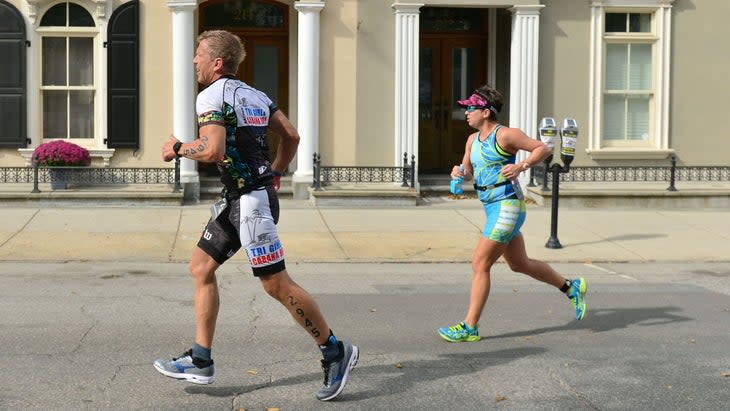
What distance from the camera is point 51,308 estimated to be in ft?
29.9

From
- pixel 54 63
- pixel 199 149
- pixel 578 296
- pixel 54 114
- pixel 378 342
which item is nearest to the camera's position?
pixel 199 149

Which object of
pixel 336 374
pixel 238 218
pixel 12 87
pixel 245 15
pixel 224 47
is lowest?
pixel 336 374

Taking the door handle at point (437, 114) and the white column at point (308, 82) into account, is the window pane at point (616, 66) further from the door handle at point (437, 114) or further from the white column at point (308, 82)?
the white column at point (308, 82)

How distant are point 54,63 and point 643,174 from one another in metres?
9.23

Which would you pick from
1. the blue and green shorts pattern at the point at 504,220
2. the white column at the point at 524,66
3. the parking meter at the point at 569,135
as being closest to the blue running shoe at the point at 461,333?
the blue and green shorts pattern at the point at 504,220

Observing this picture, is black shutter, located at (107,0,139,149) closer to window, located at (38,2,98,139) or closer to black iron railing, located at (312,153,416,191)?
window, located at (38,2,98,139)

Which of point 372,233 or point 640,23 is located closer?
point 372,233

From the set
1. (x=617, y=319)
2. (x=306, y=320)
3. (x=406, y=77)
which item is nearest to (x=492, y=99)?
(x=617, y=319)

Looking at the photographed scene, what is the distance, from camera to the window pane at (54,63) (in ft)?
56.6

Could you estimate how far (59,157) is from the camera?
16578 mm

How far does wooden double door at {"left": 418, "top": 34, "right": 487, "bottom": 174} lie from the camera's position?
1922cm

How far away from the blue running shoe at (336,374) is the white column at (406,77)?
11.1 metres

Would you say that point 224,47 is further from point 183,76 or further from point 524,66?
point 524,66

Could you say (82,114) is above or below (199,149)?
above
